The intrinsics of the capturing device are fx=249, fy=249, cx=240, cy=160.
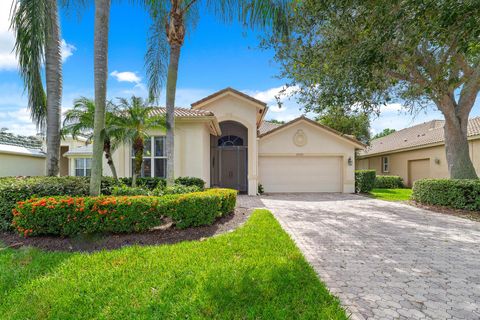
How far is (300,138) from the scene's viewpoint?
1692 cm

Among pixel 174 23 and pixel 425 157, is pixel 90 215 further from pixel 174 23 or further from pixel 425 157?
pixel 425 157

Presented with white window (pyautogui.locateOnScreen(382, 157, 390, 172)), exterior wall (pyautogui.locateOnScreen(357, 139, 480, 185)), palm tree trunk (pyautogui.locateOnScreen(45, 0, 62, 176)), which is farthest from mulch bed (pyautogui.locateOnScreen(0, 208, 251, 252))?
white window (pyautogui.locateOnScreen(382, 157, 390, 172))

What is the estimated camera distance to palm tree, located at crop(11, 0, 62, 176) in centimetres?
664

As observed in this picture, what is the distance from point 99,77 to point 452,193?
44.8 feet

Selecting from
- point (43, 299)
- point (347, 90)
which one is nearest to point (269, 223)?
point (347, 90)

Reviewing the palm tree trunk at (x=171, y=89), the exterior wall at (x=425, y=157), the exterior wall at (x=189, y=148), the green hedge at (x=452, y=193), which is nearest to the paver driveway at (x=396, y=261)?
the green hedge at (x=452, y=193)

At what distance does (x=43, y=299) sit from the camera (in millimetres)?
3406

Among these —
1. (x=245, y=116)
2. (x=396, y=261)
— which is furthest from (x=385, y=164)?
(x=396, y=261)

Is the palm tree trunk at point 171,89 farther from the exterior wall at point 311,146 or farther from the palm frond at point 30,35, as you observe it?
the exterior wall at point 311,146

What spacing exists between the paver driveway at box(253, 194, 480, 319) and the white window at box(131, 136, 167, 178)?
6887 mm

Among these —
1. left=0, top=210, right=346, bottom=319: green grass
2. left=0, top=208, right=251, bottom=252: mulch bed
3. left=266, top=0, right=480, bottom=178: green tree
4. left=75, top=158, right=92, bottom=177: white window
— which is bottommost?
left=0, top=210, right=346, bottom=319: green grass

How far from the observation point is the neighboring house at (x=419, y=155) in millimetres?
17344

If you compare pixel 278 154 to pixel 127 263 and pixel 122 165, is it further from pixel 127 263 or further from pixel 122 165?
pixel 127 263

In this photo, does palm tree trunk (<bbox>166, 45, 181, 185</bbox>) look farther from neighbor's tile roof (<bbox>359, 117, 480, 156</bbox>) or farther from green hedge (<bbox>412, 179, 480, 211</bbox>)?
neighbor's tile roof (<bbox>359, 117, 480, 156</bbox>)
